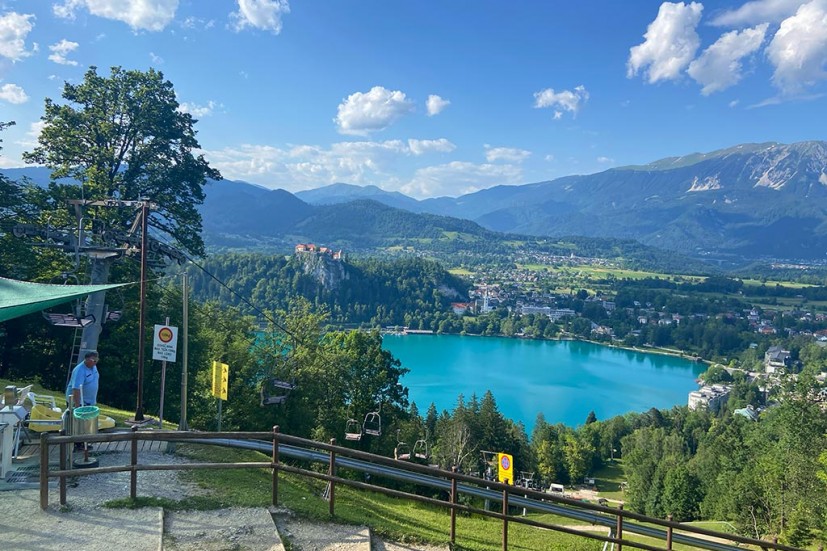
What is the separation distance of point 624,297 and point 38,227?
411 feet

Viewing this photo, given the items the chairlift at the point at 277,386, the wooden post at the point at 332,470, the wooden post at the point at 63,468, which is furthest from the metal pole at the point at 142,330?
the chairlift at the point at 277,386

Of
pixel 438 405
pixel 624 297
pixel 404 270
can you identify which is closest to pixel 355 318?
pixel 404 270

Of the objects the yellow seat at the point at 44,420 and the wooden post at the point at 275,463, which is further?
the yellow seat at the point at 44,420

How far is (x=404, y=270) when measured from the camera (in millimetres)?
118500

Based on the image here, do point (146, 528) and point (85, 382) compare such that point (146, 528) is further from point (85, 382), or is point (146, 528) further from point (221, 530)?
point (85, 382)

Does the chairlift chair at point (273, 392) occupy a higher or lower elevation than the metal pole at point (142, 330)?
lower

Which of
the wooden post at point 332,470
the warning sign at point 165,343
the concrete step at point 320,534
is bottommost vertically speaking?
the concrete step at point 320,534

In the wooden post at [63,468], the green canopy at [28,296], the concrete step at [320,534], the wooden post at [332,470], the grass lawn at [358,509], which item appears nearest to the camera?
the concrete step at [320,534]

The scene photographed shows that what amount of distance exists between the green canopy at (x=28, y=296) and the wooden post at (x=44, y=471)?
100 inches

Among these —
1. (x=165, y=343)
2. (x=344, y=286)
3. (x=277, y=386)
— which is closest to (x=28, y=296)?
(x=165, y=343)

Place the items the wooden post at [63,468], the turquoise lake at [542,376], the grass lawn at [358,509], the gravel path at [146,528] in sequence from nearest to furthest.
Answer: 1. the gravel path at [146,528]
2. the wooden post at [63,468]
3. the grass lawn at [358,509]
4. the turquoise lake at [542,376]

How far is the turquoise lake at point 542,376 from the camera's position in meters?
53.7

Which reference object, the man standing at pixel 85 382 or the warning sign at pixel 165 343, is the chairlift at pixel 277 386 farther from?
the man standing at pixel 85 382

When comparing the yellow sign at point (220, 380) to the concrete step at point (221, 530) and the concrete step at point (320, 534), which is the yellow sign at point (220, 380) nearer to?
the concrete step at point (221, 530)
